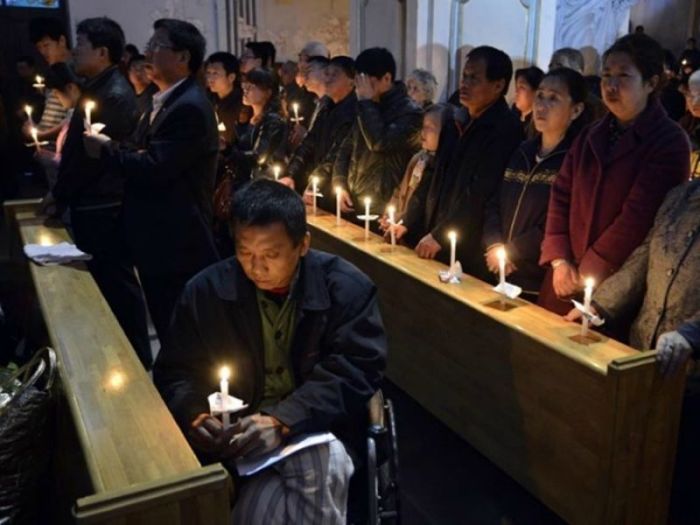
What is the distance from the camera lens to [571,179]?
118 inches

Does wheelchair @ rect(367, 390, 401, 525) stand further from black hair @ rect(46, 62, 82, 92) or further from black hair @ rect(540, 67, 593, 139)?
black hair @ rect(46, 62, 82, 92)

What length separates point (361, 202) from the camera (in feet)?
14.9

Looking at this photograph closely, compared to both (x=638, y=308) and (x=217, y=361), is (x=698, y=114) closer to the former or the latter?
(x=638, y=308)

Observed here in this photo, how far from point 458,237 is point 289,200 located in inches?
64.6

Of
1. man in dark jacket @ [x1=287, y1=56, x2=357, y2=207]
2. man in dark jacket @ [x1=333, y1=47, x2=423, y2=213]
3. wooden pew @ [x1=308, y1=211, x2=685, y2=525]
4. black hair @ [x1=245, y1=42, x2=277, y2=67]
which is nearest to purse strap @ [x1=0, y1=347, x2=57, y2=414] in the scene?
wooden pew @ [x1=308, y1=211, x2=685, y2=525]

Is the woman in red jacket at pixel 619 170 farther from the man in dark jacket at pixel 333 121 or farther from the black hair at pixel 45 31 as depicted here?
the black hair at pixel 45 31

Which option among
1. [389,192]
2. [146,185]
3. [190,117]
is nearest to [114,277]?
[146,185]

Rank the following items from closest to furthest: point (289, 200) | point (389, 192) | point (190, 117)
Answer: point (289, 200)
point (190, 117)
point (389, 192)

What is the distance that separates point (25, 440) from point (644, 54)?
8.01 feet

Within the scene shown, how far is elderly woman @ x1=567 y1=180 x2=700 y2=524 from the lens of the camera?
2287mm

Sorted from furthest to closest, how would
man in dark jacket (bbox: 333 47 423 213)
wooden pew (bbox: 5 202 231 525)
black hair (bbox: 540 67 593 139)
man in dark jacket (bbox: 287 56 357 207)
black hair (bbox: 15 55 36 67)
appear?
1. black hair (bbox: 15 55 36 67)
2. man in dark jacket (bbox: 287 56 357 207)
3. man in dark jacket (bbox: 333 47 423 213)
4. black hair (bbox: 540 67 593 139)
5. wooden pew (bbox: 5 202 231 525)

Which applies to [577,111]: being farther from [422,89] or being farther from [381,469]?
→ [422,89]

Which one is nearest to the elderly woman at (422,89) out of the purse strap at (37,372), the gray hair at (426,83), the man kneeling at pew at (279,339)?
the gray hair at (426,83)

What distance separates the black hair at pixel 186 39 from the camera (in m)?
3.34
